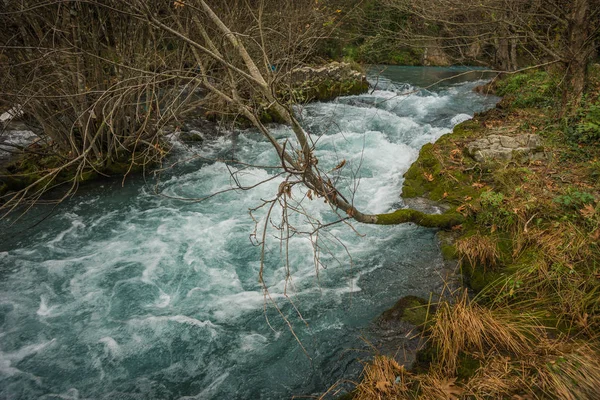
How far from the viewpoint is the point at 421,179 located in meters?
6.98

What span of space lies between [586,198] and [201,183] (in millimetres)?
7077

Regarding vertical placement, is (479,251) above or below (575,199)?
below

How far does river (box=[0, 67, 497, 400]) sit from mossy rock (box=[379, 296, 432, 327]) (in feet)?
0.80

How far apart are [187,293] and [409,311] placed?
3017 millimetres

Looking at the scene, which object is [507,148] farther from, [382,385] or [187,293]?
[187,293]

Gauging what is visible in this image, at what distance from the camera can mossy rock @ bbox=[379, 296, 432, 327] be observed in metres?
3.99

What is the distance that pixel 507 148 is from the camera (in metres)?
6.69

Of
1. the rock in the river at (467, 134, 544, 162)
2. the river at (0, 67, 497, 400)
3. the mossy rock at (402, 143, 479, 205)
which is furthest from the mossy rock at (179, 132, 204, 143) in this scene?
the rock in the river at (467, 134, 544, 162)

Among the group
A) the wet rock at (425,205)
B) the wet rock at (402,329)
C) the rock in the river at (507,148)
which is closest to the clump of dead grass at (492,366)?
the wet rock at (402,329)

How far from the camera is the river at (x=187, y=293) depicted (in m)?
3.77

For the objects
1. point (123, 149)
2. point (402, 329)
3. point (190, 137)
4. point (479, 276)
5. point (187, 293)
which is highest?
point (123, 149)

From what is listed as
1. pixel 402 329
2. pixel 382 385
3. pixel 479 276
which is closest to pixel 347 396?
pixel 382 385

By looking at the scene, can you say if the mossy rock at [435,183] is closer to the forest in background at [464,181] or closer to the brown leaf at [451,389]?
the forest in background at [464,181]

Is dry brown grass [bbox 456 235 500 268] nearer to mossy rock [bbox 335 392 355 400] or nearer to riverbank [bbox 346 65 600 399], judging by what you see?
riverbank [bbox 346 65 600 399]
